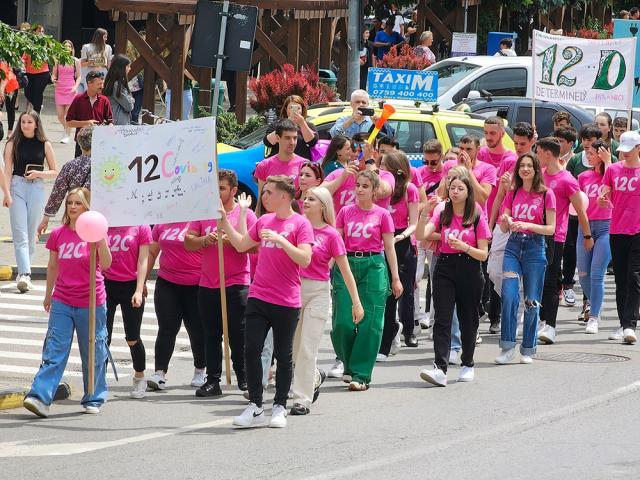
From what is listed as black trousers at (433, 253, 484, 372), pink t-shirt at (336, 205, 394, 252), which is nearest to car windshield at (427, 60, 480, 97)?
black trousers at (433, 253, 484, 372)

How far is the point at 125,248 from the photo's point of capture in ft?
36.1

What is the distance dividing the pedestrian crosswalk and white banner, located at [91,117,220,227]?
180 centimetres

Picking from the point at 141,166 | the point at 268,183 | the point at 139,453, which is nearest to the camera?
the point at 139,453

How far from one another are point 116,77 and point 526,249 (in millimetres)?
7269

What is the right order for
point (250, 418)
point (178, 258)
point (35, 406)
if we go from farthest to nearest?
point (178, 258) < point (35, 406) < point (250, 418)

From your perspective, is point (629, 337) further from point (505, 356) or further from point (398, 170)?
point (398, 170)

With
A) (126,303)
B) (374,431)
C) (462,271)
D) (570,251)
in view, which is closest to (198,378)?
(126,303)

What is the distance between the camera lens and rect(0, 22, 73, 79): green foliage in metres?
11.5

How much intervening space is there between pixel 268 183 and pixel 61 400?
235cm

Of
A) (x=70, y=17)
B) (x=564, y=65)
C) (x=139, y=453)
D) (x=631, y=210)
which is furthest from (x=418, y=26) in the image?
(x=139, y=453)

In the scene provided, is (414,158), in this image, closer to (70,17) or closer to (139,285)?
(139,285)

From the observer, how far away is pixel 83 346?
34.4ft

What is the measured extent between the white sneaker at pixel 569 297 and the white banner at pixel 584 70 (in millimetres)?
2486

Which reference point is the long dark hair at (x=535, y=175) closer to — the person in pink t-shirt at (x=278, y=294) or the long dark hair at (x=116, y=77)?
the person in pink t-shirt at (x=278, y=294)
